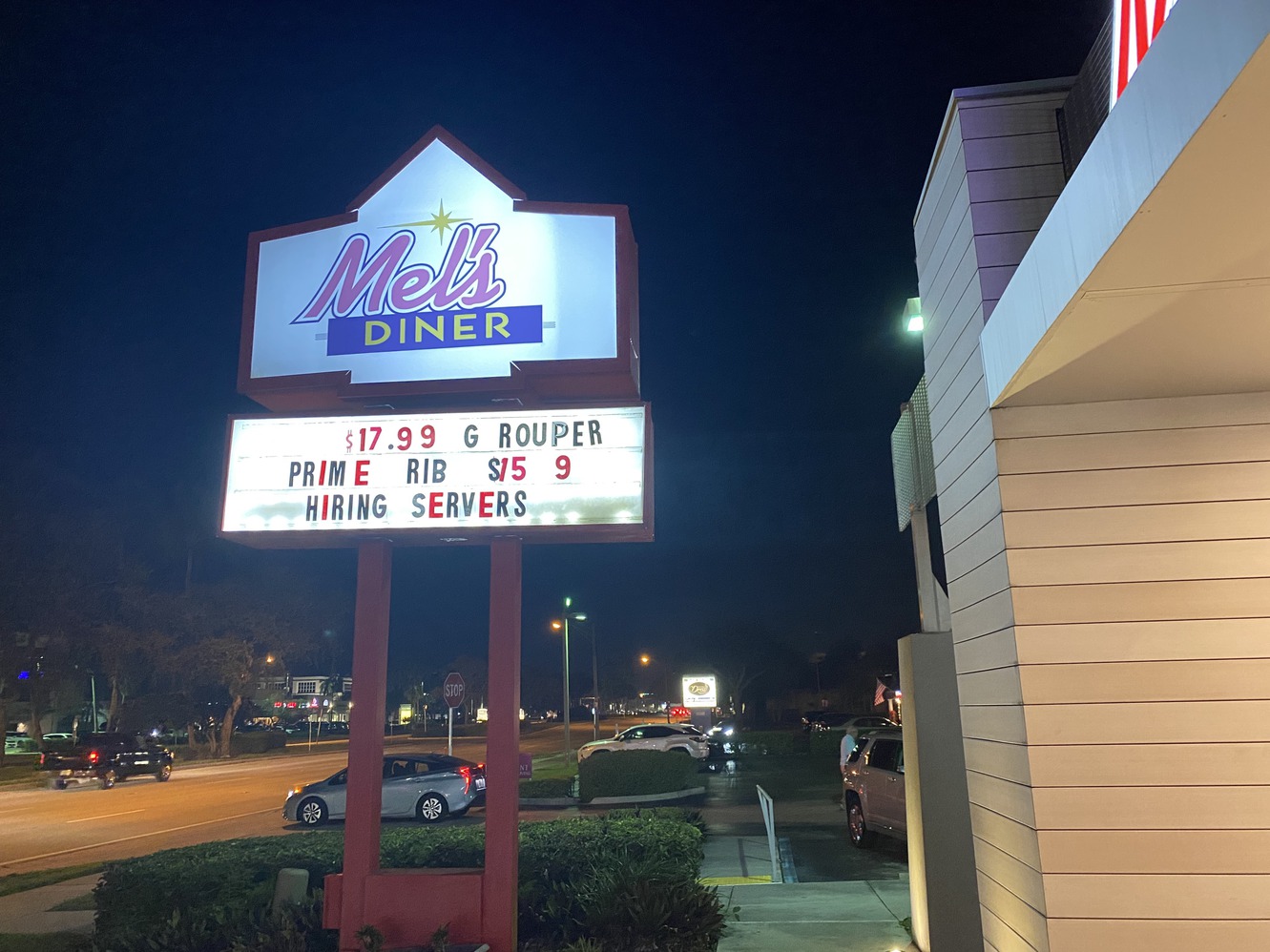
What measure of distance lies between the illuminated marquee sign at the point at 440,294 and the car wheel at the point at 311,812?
1232 cm

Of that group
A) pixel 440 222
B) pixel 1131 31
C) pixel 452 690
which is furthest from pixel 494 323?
pixel 452 690

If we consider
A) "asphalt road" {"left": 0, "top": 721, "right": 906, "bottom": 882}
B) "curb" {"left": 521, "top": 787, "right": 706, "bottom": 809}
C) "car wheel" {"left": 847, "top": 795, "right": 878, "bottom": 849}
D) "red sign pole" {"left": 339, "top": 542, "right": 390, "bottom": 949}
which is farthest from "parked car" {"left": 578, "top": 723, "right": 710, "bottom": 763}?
"red sign pole" {"left": 339, "top": 542, "right": 390, "bottom": 949}

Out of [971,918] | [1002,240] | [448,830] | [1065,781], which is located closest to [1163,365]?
[1002,240]

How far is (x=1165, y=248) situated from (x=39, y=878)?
1517 cm

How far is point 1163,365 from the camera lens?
4.02 metres

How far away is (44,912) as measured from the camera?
10.3 m

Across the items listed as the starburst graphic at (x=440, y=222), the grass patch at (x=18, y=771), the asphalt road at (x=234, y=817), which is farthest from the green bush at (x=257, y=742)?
the starburst graphic at (x=440, y=222)

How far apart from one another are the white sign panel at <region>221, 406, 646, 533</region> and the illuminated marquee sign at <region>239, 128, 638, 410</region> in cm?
36

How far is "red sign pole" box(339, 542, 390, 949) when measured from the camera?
22.9 ft

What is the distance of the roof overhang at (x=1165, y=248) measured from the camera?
2.29 m

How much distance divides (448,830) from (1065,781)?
7.38 metres

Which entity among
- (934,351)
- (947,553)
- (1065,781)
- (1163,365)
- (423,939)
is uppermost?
(934,351)

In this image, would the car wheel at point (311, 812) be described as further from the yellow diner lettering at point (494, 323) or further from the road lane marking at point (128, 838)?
the yellow diner lettering at point (494, 323)

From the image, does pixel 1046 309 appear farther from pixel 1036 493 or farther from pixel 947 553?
pixel 947 553
